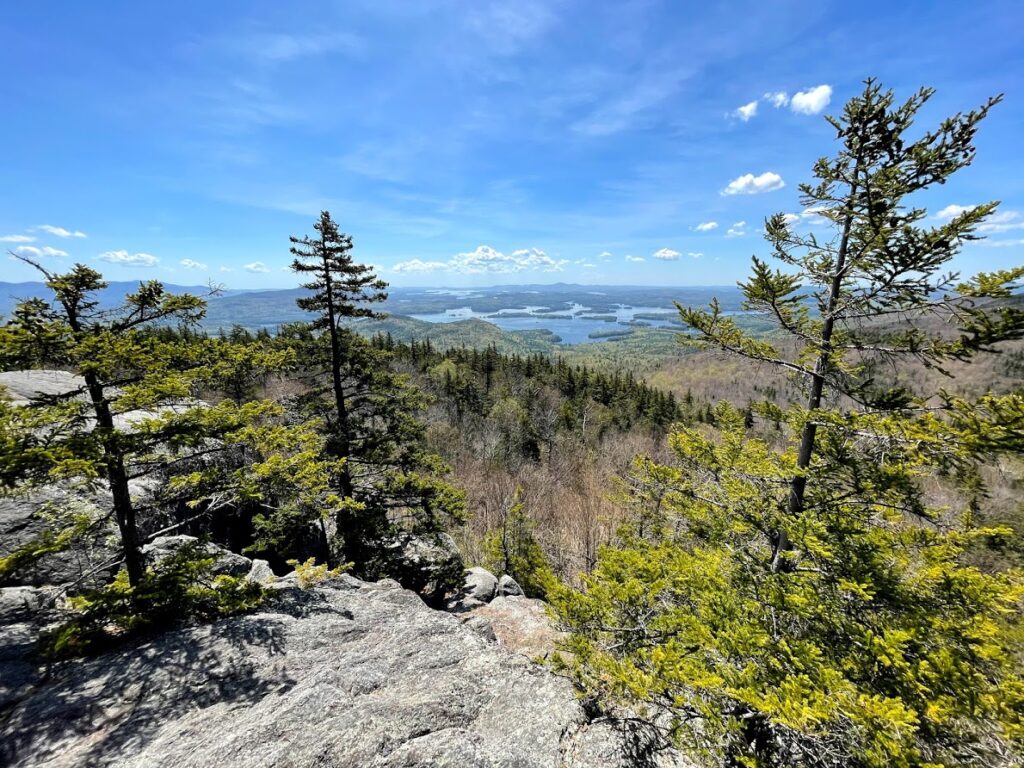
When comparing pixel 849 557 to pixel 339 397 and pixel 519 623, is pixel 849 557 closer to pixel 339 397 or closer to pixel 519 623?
pixel 519 623

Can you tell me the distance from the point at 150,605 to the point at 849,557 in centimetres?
961

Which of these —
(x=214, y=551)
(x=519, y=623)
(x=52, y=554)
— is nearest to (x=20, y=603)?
(x=52, y=554)

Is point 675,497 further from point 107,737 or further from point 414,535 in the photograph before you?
point 414,535

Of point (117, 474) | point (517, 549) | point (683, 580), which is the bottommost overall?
point (517, 549)

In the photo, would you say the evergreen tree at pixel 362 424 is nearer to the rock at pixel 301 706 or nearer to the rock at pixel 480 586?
the rock at pixel 480 586

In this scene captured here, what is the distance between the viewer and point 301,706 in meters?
5.18

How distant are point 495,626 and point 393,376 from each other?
804 centimetres

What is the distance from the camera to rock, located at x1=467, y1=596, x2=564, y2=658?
11.1 metres

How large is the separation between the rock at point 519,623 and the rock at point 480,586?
2.10ft

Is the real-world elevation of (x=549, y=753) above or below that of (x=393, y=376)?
below

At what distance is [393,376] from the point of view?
13.2 m

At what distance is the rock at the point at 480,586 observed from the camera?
14.8m

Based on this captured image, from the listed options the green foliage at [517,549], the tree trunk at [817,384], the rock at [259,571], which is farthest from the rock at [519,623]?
the tree trunk at [817,384]

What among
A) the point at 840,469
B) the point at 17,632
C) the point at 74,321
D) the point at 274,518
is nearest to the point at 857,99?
the point at 840,469
